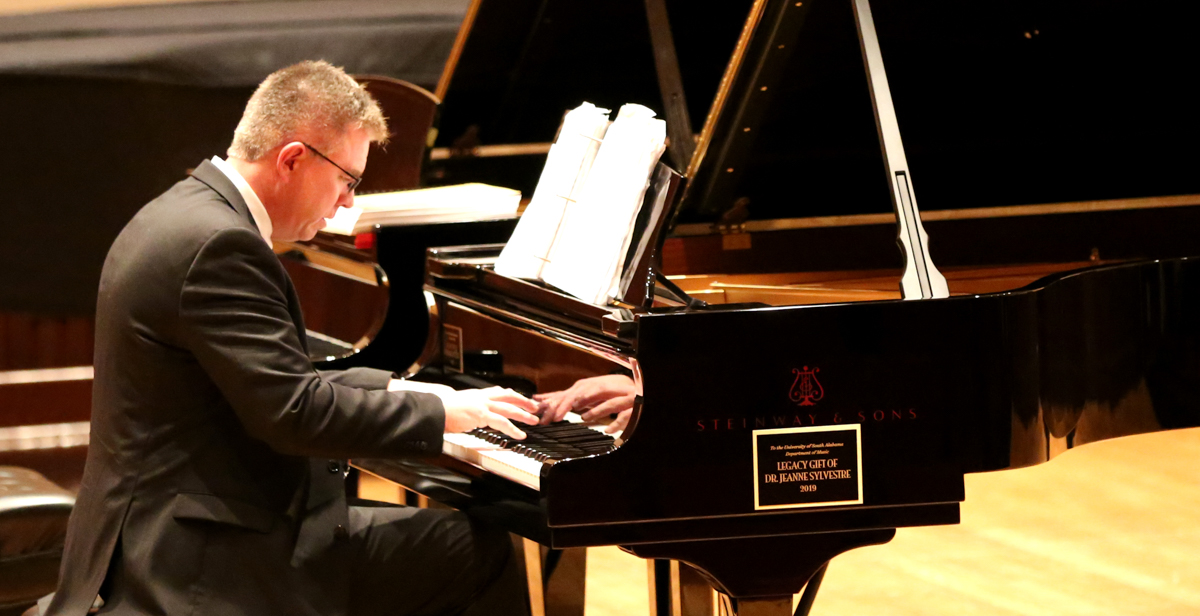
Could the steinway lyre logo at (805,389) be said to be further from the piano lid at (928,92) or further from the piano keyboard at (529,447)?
the piano lid at (928,92)

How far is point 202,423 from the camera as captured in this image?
2.20 m

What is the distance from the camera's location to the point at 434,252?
122 inches

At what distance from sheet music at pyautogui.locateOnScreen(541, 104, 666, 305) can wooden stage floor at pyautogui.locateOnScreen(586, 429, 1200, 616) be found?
1740mm

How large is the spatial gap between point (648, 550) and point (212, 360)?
799 millimetres

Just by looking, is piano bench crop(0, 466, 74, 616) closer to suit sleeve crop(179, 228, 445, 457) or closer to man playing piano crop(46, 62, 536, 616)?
man playing piano crop(46, 62, 536, 616)

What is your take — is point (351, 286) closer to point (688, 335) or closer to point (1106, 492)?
point (688, 335)

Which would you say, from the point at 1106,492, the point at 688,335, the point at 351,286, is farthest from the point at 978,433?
the point at 1106,492

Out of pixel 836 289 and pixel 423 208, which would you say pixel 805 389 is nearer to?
pixel 836 289

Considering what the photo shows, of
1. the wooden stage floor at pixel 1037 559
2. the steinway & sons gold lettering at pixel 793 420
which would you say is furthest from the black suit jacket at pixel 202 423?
the wooden stage floor at pixel 1037 559

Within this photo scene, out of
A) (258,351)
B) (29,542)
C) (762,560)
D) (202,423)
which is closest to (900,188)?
(762,560)

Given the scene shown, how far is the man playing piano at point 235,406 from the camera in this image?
6.96 ft

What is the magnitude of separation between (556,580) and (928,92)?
161 centimetres

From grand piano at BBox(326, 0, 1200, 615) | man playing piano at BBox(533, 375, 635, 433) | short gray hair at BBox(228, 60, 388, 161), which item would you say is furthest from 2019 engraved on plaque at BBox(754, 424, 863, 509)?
short gray hair at BBox(228, 60, 388, 161)

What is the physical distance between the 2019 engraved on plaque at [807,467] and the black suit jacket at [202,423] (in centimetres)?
60
